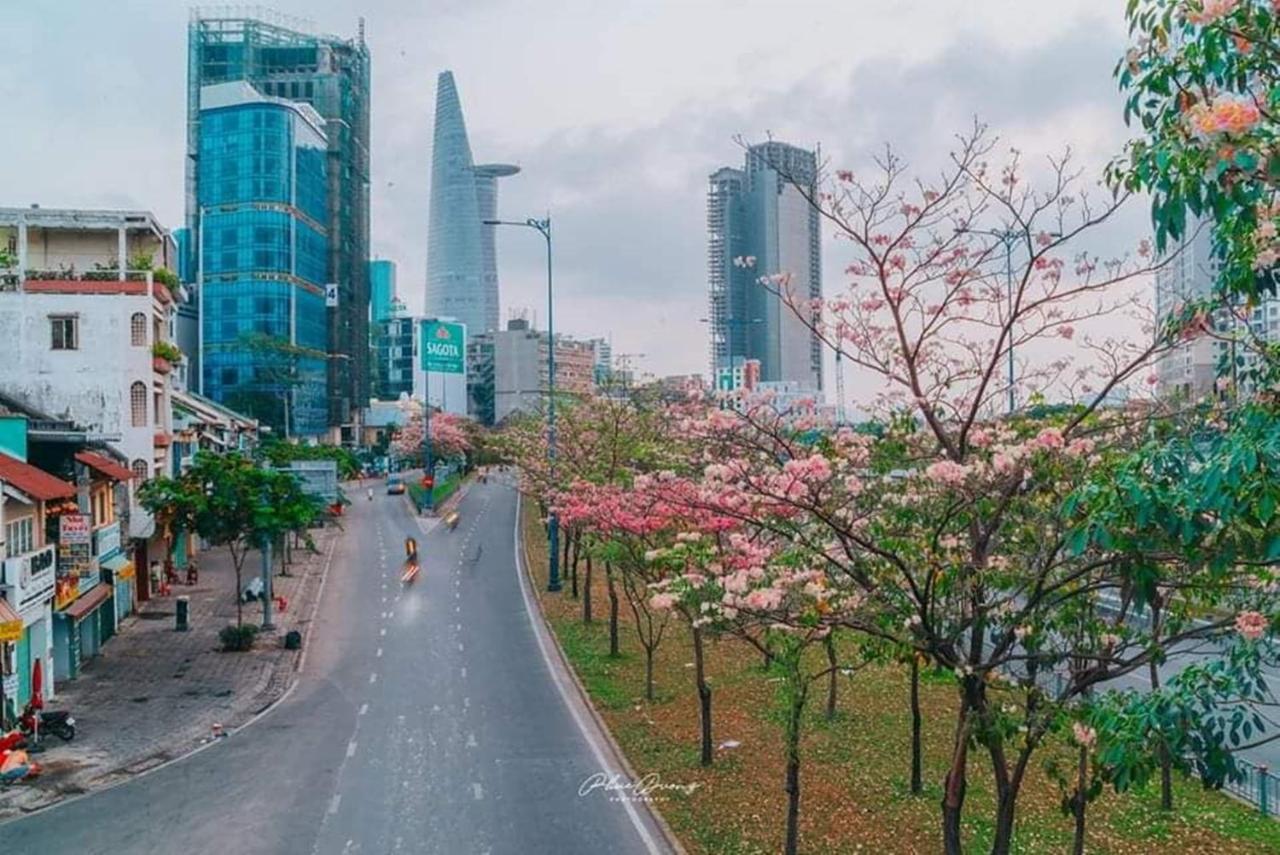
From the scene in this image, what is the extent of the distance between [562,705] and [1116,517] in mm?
18349

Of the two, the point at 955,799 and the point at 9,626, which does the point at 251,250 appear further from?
the point at 955,799

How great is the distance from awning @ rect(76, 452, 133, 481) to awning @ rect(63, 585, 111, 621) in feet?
9.90

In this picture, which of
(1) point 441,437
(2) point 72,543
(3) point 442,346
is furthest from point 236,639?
(3) point 442,346

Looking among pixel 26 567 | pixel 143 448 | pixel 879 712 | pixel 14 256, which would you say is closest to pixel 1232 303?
pixel 879 712

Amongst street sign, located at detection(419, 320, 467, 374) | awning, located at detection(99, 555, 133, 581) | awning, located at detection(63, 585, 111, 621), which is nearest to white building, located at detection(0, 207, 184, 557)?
awning, located at detection(99, 555, 133, 581)

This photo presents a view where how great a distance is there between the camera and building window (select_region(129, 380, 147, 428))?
3462 centimetres

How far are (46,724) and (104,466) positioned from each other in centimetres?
1000

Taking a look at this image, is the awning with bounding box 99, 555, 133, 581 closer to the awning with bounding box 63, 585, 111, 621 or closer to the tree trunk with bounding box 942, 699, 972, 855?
the awning with bounding box 63, 585, 111, 621

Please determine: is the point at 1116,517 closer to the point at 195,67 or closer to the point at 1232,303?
the point at 1232,303

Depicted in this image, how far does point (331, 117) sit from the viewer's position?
11081cm

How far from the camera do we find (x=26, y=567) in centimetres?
2161

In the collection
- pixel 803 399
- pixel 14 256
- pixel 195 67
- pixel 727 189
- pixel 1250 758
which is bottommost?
pixel 1250 758

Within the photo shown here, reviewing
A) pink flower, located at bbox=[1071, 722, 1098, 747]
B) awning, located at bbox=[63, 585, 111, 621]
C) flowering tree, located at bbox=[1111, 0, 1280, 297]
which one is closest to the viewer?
flowering tree, located at bbox=[1111, 0, 1280, 297]

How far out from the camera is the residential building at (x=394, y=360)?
169 m
